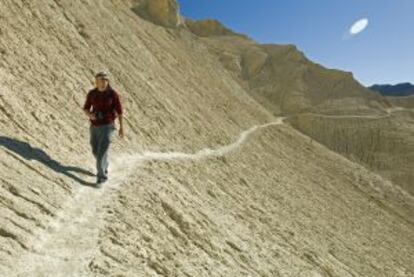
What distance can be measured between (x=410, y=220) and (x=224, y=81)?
18.5 m

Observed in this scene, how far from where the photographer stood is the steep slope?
69.2 metres

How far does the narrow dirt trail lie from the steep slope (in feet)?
179

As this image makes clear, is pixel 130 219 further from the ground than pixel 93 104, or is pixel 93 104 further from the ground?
pixel 93 104

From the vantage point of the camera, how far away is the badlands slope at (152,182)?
8.59 metres

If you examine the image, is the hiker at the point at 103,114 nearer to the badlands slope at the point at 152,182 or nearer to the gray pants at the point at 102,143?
the gray pants at the point at 102,143

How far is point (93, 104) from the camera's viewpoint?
11.2m

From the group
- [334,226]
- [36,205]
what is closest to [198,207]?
[36,205]

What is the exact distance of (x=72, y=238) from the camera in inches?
317

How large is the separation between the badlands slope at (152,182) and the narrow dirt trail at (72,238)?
0.08 feet

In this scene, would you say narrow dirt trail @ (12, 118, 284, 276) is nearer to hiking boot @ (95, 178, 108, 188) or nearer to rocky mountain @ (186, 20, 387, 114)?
hiking boot @ (95, 178, 108, 188)

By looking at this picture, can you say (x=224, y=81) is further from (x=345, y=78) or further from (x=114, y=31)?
(x=345, y=78)

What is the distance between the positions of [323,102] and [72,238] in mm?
77560

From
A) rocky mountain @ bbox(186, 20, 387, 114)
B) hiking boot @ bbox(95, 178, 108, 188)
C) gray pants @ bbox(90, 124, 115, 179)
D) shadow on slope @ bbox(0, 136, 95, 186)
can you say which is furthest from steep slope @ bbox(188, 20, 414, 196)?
shadow on slope @ bbox(0, 136, 95, 186)

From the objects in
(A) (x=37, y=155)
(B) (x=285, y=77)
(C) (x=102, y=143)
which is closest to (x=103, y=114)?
(C) (x=102, y=143)
